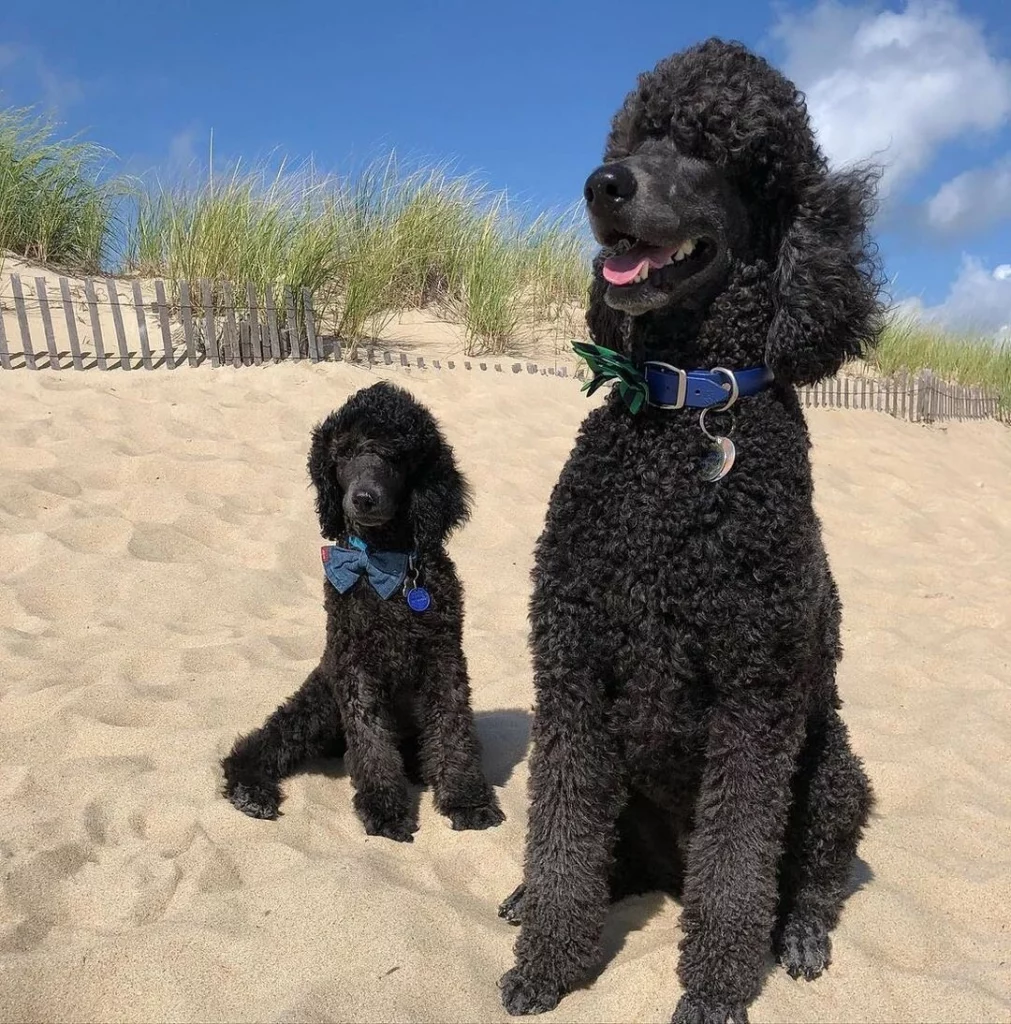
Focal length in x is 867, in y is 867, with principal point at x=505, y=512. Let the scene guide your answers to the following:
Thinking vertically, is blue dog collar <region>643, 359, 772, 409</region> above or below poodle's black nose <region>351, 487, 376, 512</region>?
above

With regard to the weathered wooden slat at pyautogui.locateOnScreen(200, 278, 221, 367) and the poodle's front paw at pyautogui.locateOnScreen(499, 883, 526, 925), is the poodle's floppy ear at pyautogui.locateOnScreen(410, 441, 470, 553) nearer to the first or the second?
the poodle's front paw at pyautogui.locateOnScreen(499, 883, 526, 925)

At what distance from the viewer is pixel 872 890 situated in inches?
107

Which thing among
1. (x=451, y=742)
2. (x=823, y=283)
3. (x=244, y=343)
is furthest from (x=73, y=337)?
(x=823, y=283)

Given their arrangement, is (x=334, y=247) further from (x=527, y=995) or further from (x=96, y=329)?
(x=527, y=995)

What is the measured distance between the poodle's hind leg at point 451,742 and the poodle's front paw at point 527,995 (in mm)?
970

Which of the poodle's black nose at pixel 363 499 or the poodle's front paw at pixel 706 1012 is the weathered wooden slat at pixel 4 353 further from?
the poodle's front paw at pixel 706 1012

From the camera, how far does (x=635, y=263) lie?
1969 mm

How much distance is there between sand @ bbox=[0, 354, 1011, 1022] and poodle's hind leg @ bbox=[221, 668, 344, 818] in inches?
3.1

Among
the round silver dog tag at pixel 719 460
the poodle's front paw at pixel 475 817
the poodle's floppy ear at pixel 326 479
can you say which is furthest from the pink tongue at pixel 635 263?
the poodle's front paw at pixel 475 817

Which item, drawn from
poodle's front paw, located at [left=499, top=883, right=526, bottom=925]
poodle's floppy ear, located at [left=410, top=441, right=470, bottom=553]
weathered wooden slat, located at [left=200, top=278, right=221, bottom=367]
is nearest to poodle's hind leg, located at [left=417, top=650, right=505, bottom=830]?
poodle's floppy ear, located at [left=410, top=441, right=470, bottom=553]

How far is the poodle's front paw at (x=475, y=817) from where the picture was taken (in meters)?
3.09

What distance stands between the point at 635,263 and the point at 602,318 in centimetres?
26

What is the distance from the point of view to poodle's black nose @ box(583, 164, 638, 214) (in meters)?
1.86

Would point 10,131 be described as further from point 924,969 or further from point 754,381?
point 924,969
